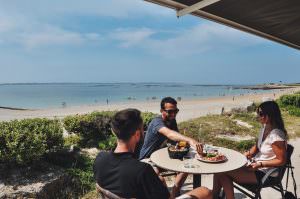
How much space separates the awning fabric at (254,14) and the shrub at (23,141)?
3208 mm

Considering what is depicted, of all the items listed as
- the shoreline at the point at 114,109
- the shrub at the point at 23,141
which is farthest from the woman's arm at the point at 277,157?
the shoreline at the point at 114,109

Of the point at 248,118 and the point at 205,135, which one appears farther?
the point at 248,118

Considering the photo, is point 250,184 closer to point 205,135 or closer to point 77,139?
point 77,139

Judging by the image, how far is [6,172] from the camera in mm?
5074

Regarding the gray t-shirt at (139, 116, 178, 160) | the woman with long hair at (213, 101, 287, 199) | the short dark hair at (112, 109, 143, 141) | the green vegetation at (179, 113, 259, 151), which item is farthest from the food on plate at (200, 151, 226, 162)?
the green vegetation at (179, 113, 259, 151)

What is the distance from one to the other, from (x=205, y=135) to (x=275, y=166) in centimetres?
573

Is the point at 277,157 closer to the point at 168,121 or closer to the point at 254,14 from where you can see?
the point at 168,121

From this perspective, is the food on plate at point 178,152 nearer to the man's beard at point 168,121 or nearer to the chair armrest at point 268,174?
the man's beard at point 168,121

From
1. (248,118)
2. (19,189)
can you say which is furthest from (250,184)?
(248,118)

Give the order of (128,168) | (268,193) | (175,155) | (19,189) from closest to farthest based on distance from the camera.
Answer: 1. (128,168)
2. (175,155)
3. (19,189)
4. (268,193)

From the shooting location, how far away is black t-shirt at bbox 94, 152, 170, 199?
2.43 metres

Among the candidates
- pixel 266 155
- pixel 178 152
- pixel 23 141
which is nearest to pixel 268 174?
pixel 266 155

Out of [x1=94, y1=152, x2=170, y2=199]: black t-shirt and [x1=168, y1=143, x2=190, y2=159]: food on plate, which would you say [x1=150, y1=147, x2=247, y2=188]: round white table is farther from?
[x1=94, y1=152, x2=170, y2=199]: black t-shirt

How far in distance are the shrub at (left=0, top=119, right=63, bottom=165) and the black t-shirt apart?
2.93 meters
